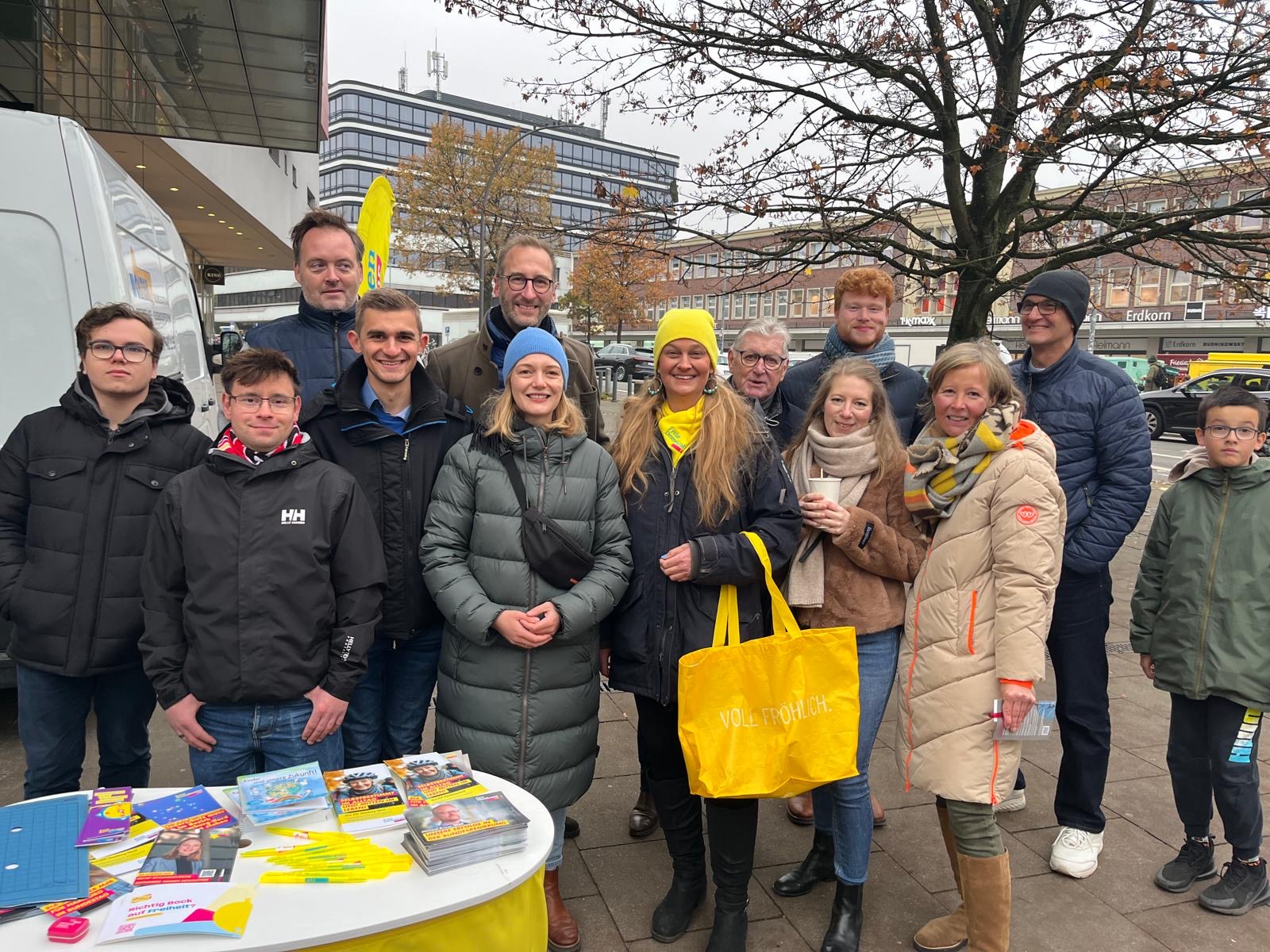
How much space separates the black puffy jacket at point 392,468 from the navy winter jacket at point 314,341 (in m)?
0.60

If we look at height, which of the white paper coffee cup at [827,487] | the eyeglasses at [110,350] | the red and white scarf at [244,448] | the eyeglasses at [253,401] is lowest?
the white paper coffee cup at [827,487]

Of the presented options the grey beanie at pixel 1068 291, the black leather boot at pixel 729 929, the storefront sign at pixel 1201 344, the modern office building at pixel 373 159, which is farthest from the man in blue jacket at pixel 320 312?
the modern office building at pixel 373 159

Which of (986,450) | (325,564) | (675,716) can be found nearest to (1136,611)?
(986,450)

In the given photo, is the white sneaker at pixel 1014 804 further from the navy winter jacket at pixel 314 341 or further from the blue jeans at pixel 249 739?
the navy winter jacket at pixel 314 341

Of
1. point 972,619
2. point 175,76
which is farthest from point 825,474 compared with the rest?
point 175,76

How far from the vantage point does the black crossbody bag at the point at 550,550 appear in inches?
102

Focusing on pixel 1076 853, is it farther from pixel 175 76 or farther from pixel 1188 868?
pixel 175 76

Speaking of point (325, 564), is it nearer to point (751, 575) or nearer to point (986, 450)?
point (751, 575)

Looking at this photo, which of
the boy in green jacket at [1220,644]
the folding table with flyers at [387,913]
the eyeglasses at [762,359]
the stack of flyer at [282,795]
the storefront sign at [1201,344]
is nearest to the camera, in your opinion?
the folding table with flyers at [387,913]

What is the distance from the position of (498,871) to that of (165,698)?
3.81 ft

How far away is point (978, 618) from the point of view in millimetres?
2631

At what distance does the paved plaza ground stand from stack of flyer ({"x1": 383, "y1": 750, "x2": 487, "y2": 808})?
93cm

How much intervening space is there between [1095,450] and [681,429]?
1.68 m

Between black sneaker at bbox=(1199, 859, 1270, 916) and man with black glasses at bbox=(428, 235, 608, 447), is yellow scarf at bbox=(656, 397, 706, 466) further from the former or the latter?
black sneaker at bbox=(1199, 859, 1270, 916)
